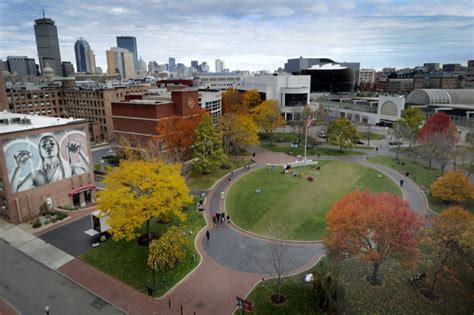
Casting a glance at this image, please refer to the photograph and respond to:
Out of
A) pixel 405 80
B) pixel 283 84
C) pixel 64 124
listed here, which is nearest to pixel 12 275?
pixel 64 124

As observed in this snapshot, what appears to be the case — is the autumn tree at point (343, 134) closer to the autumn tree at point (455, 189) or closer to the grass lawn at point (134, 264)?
the autumn tree at point (455, 189)

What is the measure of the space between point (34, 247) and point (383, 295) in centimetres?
3228

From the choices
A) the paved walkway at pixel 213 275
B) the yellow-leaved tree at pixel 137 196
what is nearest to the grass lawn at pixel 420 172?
the paved walkway at pixel 213 275

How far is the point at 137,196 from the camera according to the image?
29.5 metres

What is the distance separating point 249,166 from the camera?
2205 inches

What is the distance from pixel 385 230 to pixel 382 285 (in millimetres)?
5834

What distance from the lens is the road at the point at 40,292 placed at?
22766mm

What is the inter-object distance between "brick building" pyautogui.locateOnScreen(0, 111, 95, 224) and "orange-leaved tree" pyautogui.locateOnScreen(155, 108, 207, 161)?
13.4 m

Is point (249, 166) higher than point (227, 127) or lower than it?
lower

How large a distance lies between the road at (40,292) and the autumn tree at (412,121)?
61.6 metres

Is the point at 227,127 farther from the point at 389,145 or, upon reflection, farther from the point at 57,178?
the point at 389,145

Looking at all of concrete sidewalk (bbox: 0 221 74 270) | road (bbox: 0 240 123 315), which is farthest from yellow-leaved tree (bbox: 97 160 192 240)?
concrete sidewalk (bbox: 0 221 74 270)

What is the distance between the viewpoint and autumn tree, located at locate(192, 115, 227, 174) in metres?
49.8

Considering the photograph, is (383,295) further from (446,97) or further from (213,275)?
(446,97)
